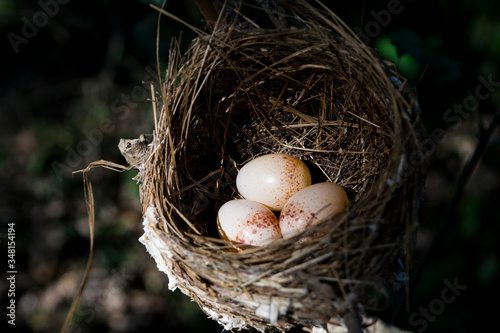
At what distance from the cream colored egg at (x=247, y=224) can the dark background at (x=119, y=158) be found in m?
0.56

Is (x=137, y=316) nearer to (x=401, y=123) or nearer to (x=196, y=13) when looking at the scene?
(x=196, y=13)

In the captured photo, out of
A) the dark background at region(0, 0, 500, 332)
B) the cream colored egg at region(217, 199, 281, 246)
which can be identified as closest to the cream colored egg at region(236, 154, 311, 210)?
the cream colored egg at region(217, 199, 281, 246)

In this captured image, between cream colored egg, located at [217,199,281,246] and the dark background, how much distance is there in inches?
22.0

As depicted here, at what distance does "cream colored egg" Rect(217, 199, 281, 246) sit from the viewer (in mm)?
1031

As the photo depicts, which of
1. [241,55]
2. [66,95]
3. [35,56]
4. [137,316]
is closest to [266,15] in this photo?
[241,55]

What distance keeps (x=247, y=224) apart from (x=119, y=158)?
1463 millimetres

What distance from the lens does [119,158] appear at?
228 cm

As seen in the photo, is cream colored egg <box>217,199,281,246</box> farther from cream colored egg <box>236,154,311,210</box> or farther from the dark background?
the dark background

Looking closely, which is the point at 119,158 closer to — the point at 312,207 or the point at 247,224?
the point at 247,224

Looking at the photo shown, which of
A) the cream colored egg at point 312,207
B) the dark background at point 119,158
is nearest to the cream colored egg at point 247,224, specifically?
the cream colored egg at point 312,207

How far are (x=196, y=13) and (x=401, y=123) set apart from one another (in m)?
1.03

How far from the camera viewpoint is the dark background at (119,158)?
1257mm

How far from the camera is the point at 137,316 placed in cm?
201

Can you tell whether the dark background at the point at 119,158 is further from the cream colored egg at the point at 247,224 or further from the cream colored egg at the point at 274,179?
the cream colored egg at the point at 247,224
